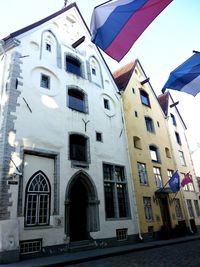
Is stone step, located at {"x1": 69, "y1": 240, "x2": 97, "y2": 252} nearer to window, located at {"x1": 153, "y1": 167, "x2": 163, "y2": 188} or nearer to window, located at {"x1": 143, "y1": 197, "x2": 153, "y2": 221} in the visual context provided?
window, located at {"x1": 143, "y1": 197, "x2": 153, "y2": 221}

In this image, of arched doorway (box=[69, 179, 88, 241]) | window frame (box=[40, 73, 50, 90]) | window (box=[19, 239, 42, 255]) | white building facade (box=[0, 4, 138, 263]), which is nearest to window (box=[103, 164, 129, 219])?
white building facade (box=[0, 4, 138, 263])

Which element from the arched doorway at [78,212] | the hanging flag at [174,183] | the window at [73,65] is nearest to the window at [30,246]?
the arched doorway at [78,212]

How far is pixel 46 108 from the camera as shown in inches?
558

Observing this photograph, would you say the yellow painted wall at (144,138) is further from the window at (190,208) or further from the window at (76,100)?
the window at (76,100)

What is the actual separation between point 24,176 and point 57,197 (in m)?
2.13

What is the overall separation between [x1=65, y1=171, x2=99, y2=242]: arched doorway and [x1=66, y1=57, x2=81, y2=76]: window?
25.9ft

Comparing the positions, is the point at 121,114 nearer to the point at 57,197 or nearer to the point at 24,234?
the point at 57,197

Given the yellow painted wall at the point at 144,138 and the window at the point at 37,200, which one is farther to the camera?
the yellow painted wall at the point at 144,138

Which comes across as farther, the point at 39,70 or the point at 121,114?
the point at 121,114

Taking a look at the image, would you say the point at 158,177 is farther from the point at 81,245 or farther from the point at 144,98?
the point at 81,245

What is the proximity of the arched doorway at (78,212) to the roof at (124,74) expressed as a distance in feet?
37.1

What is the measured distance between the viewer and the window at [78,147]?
583 inches

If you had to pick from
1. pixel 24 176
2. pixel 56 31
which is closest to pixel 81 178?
pixel 24 176

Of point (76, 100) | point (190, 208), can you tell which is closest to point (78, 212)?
point (76, 100)
